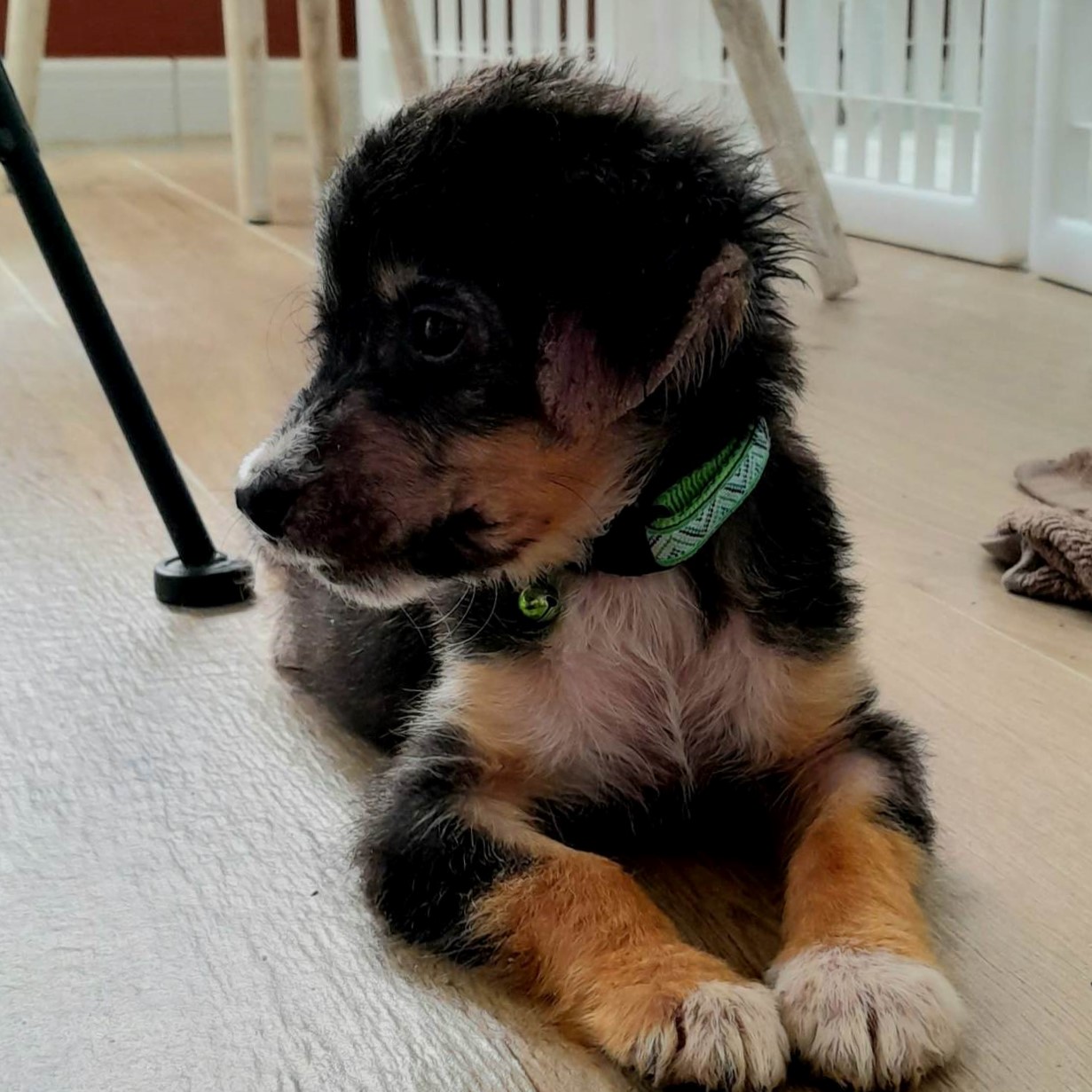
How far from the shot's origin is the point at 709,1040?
3.54 feet

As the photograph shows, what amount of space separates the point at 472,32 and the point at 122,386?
158 inches

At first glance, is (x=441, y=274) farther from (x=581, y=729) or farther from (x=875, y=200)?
(x=875, y=200)

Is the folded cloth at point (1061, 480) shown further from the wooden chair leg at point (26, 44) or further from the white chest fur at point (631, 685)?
the wooden chair leg at point (26, 44)

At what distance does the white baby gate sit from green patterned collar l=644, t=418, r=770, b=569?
233 centimetres

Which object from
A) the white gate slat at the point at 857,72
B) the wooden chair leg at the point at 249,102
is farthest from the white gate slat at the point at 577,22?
the wooden chair leg at the point at 249,102

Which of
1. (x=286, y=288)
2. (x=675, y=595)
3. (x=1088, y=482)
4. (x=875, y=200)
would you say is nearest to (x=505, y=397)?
(x=675, y=595)

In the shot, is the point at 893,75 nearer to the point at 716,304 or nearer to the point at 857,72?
the point at 857,72

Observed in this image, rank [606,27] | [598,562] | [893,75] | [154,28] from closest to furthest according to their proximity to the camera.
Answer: [598,562] → [893,75] → [606,27] → [154,28]

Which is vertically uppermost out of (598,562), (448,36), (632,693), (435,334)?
(448,36)

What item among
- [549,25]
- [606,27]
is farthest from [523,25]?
[606,27]

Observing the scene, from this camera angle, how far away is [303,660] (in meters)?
1.84

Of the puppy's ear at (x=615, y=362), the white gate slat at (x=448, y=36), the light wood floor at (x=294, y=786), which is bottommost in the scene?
the light wood floor at (x=294, y=786)

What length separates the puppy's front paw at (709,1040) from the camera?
1.07 meters

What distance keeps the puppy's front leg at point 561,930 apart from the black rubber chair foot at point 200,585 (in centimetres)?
76
